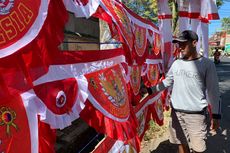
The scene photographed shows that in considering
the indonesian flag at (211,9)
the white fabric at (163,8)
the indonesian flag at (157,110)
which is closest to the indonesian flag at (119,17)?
the indonesian flag at (157,110)

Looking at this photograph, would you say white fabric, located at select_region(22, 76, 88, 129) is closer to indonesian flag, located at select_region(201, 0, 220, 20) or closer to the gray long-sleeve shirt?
the gray long-sleeve shirt

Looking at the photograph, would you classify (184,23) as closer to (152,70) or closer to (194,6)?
(194,6)

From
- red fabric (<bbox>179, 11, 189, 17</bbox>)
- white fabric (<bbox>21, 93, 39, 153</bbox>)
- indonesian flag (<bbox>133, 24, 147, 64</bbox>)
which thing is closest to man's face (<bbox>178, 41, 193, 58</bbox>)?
indonesian flag (<bbox>133, 24, 147, 64</bbox>)

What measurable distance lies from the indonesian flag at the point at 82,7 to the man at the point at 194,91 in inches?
59.5

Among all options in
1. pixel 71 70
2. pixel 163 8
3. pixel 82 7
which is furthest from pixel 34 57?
pixel 163 8

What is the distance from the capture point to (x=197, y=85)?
11.3ft

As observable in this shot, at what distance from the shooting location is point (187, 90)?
351cm

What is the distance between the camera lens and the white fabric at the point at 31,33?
1.39m

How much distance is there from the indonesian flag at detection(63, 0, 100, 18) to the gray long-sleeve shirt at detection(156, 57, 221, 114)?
1604 millimetres

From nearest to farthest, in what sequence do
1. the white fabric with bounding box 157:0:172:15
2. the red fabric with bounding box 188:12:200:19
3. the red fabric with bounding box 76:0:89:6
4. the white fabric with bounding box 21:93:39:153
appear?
the white fabric with bounding box 21:93:39:153
the red fabric with bounding box 76:0:89:6
the white fabric with bounding box 157:0:172:15
the red fabric with bounding box 188:12:200:19

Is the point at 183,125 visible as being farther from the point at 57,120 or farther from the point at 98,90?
the point at 57,120

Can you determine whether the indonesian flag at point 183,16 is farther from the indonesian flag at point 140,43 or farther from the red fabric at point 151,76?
the indonesian flag at point 140,43

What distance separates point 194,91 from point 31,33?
93.8 inches

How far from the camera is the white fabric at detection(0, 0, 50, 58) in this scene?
1.39 meters
